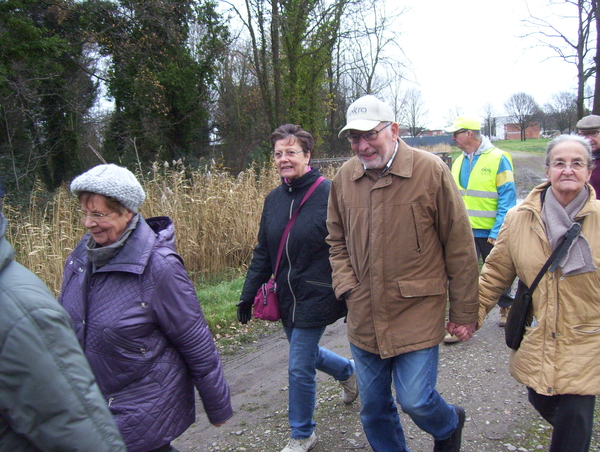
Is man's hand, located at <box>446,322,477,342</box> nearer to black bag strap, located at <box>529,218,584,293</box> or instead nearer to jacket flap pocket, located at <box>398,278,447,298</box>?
jacket flap pocket, located at <box>398,278,447,298</box>

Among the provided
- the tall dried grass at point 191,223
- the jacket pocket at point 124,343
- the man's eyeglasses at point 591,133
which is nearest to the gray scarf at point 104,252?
the jacket pocket at point 124,343

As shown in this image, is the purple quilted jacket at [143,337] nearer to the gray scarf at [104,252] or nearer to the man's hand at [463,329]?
the gray scarf at [104,252]

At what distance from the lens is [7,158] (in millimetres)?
16516

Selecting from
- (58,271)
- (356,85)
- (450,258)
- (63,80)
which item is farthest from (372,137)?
(356,85)

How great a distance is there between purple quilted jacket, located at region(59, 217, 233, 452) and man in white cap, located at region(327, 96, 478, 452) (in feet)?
2.88

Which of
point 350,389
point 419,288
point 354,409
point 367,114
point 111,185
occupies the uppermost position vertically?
point 367,114

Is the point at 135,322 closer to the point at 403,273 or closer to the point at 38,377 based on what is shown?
the point at 38,377

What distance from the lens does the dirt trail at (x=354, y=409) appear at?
3443mm

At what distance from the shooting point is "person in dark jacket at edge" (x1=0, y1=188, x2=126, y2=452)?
1.41m

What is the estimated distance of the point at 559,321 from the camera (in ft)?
8.42

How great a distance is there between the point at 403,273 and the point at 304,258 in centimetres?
80

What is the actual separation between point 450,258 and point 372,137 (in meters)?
0.75

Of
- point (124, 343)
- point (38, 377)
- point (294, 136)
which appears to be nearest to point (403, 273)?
point (294, 136)

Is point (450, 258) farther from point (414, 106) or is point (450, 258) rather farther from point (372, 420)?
point (414, 106)
